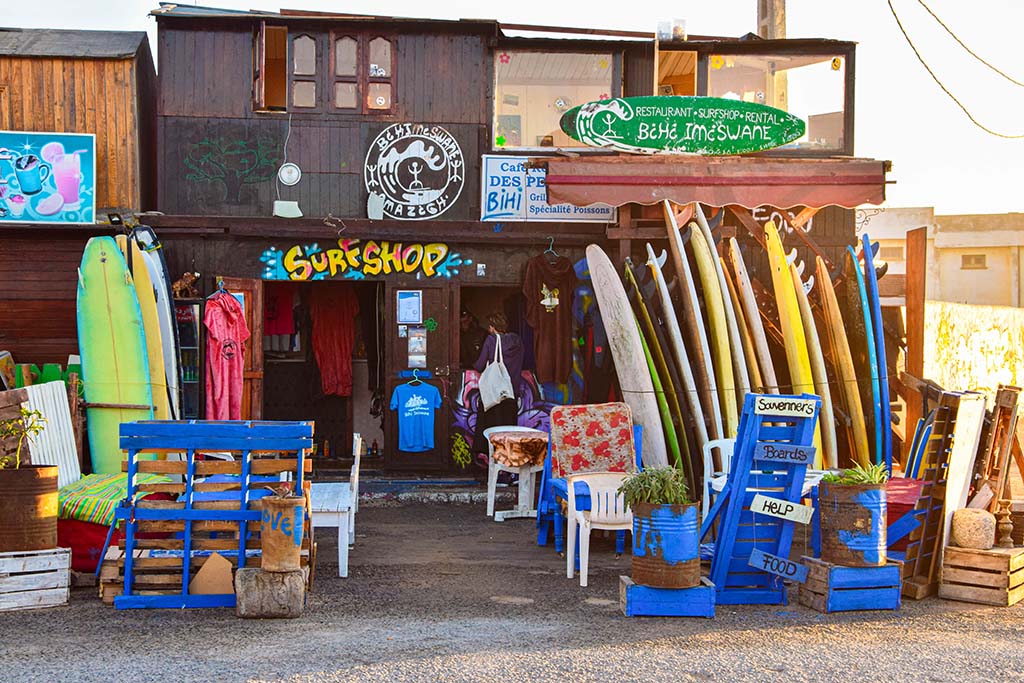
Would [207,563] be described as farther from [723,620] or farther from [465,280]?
[465,280]

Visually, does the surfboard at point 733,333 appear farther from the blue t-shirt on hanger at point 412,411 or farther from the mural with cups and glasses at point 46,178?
the mural with cups and glasses at point 46,178

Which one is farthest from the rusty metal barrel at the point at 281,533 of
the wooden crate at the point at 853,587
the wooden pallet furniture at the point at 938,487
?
the wooden pallet furniture at the point at 938,487

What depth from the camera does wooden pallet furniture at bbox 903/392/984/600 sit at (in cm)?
686

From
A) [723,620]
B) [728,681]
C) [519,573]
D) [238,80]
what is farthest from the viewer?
[238,80]

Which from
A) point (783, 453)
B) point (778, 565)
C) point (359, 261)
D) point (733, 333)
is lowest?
point (778, 565)

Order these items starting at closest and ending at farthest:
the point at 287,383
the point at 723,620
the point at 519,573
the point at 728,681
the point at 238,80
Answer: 1. the point at 728,681
2. the point at 723,620
3. the point at 519,573
4. the point at 238,80
5. the point at 287,383

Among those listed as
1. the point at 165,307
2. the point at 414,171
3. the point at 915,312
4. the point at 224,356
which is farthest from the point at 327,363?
the point at 915,312

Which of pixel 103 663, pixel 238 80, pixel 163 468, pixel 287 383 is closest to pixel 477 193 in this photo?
pixel 238 80

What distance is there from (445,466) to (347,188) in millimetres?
3035

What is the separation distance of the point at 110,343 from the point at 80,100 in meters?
3.03

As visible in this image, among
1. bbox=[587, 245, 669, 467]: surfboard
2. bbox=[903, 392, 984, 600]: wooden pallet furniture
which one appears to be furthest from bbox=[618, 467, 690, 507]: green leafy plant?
bbox=[587, 245, 669, 467]: surfboard

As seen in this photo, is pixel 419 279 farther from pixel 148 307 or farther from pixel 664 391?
pixel 664 391

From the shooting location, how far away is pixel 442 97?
11352 millimetres

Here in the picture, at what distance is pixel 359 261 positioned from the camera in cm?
1117
